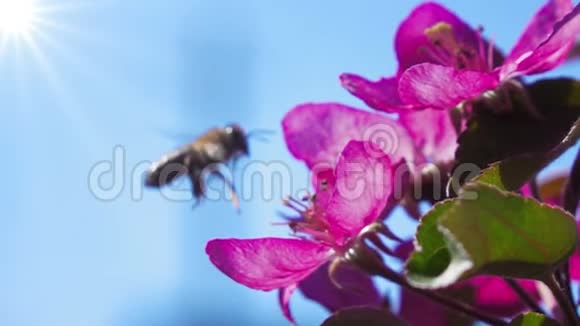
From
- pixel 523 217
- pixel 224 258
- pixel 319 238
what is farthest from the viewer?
pixel 319 238

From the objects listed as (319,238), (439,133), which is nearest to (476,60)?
(439,133)

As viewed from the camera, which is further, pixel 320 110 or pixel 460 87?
pixel 320 110

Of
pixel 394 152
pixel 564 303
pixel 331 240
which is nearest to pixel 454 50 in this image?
pixel 394 152

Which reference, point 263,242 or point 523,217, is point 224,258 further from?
point 523,217

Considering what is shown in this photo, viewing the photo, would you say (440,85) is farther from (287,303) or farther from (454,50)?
(287,303)

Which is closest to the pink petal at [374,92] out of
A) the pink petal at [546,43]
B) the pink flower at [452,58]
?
the pink flower at [452,58]

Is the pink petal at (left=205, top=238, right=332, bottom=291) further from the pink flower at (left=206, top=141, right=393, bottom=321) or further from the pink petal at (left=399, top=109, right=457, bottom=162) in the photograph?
the pink petal at (left=399, top=109, right=457, bottom=162)

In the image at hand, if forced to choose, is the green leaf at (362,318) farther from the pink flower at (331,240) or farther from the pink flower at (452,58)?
the pink flower at (452,58)
